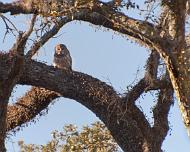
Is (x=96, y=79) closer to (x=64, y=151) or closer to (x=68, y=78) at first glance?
(x=68, y=78)

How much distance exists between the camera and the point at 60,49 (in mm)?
13281

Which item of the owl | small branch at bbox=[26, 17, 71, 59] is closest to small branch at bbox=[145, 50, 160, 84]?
small branch at bbox=[26, 17, 71, 59]

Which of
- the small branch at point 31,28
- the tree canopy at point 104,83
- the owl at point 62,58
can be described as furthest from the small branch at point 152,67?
the small branch at point 31,28

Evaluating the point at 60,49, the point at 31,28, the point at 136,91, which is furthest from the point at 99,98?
the point at 31,28

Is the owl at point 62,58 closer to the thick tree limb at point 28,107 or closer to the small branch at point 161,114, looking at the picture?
the thick tree limb at point 28,107

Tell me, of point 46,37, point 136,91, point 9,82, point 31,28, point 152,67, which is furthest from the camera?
point 136,91

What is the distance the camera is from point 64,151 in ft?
44.1

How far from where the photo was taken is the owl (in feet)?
40.1

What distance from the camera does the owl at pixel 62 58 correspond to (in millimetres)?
12236

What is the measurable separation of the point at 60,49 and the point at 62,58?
0.80 metres

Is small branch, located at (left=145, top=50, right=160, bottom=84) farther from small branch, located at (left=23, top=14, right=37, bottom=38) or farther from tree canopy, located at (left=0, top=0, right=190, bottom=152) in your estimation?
small branch, located at (left=23, top=14, right=37, bottom=38)

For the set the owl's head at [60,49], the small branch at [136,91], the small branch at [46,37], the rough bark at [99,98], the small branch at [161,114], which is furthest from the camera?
the owl's head at [60,49]

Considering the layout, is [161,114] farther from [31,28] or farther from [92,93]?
[31,28]

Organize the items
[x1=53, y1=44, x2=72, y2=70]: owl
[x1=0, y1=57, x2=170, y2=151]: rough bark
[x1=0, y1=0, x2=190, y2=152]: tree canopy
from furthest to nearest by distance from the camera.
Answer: [x1=53, y1=44, x2=72, y2=70]: owl < [x1=0, y1=57, x2=170, y2=151]: rough bark < [x1=0, y1=0, x2=190, y2=152]: tree canopy
